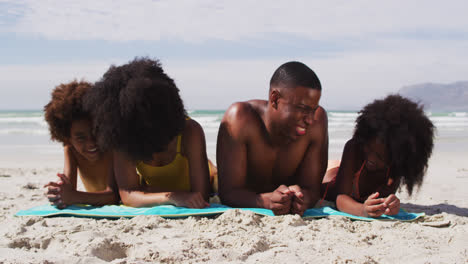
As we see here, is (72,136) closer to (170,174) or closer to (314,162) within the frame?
(170,174)

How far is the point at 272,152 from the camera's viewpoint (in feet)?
12.4

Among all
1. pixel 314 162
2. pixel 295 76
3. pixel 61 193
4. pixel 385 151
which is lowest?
pixel 61 193

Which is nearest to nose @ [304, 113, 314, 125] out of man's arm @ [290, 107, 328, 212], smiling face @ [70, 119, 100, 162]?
man's arm @ [290, 107, 328, 212]

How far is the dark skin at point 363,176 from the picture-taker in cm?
361

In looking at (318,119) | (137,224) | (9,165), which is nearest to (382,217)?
(318,119)

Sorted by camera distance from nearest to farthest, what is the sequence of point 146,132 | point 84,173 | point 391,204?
1. point 391,204
2. point 146,132
3. point 84,173

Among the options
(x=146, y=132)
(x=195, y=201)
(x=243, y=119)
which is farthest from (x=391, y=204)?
(x=146, y=132)

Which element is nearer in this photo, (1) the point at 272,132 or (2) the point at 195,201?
(2) the point at 195,201

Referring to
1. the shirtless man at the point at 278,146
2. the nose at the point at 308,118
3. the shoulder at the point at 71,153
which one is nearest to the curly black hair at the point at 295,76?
the shirtless man at the point at 278,146

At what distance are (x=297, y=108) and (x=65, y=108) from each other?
Answer: 1971mm

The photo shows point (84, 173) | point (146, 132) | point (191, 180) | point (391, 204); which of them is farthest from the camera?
point (84, 173)

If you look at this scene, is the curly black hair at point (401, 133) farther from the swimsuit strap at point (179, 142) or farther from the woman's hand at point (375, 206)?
the swimsuit strap at point (179, 142)

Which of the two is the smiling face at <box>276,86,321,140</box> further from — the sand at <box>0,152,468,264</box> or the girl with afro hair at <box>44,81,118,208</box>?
the girl with afro hair at <box>44,81,118,208</box>

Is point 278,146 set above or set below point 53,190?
above
